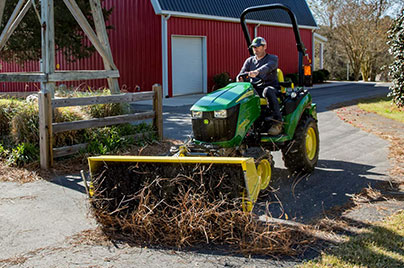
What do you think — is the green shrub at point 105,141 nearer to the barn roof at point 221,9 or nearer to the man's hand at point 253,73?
the man's hand at point 253,73

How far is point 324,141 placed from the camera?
1012 centimetres

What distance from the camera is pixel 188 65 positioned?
21094 millimetres

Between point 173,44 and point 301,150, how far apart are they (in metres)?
14.3

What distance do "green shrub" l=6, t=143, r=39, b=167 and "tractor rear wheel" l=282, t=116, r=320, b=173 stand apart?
4.03 metres

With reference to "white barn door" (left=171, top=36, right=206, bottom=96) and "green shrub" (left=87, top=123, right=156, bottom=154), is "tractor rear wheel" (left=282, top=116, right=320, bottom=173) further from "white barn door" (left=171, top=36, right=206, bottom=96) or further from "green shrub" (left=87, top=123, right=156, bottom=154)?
"white barn door" (left=171, top=36, right=206, bottom=96)

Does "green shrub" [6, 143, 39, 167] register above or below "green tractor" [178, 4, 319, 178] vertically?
below

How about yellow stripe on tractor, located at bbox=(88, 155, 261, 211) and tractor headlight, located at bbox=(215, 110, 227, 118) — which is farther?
tractor headlight, located at bbox=(215, 110, 227, 118)

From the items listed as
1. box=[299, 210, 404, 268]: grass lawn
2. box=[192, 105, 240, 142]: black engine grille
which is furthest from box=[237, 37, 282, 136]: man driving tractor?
box=[299, 210, 404, 268]: grass lawn

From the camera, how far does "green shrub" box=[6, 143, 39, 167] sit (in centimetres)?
787

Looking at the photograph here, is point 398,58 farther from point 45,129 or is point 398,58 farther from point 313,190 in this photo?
point 45,129

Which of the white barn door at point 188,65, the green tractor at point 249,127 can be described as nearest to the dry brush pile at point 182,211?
the green tractor at point 249,127

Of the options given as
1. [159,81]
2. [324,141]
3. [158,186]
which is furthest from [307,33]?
[158,186]

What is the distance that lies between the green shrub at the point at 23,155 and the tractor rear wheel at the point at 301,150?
4032mm

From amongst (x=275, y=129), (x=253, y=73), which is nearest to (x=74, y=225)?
(x=275, y=129)
